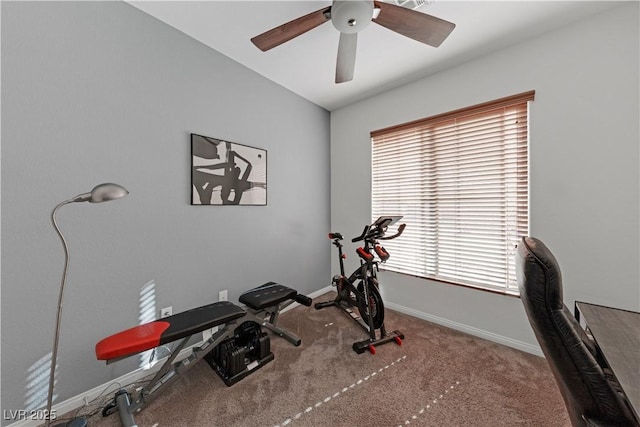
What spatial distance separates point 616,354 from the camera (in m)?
0.87

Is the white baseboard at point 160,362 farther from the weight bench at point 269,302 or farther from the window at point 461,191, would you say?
the weight bench at point 269,302

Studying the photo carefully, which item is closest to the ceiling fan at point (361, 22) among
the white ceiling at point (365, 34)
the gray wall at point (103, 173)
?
the white ceiling at point (365, 34)

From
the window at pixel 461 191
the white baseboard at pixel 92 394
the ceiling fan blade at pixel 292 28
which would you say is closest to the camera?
the white baseboard at pixel 92 394

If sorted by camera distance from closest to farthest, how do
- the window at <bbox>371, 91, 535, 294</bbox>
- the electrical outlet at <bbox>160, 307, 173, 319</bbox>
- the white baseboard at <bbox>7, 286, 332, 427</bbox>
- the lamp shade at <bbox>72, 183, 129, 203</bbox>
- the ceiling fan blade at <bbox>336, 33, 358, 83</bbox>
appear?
the lamp shade at <bbox>72, 183, 129, 203</bbox>
the white baseboard at <bbox>7, 286, 332, 427</bbox>
the ceiling fan blade at <bbox>336, 33, 358, 83</bbox>
the electrical outlet at <bbox>160, 307, 173, 319</bbox>
the window at <bbox>371, 91, 535, 294</bbox>

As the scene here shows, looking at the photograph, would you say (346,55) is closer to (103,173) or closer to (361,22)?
(361,22)

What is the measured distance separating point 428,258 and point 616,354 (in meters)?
1.80

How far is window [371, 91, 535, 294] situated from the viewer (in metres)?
2.13

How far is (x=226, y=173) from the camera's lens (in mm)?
2266

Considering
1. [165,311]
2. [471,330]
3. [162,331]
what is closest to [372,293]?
[471,330]

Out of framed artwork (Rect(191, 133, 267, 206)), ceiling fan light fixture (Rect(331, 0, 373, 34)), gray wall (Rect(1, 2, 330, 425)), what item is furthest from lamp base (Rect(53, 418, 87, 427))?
ceiling fan light fixture (Rect(331, 0, 373, 34))

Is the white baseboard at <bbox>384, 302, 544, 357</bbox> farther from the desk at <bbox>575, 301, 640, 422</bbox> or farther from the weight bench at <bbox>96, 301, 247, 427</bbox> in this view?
the weight bench at <bbox>96, 301, 247, 427</bbox>

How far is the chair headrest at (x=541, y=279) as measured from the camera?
761 mm

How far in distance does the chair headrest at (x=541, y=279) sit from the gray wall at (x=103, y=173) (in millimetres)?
2197

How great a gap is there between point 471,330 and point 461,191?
4.56 feet
